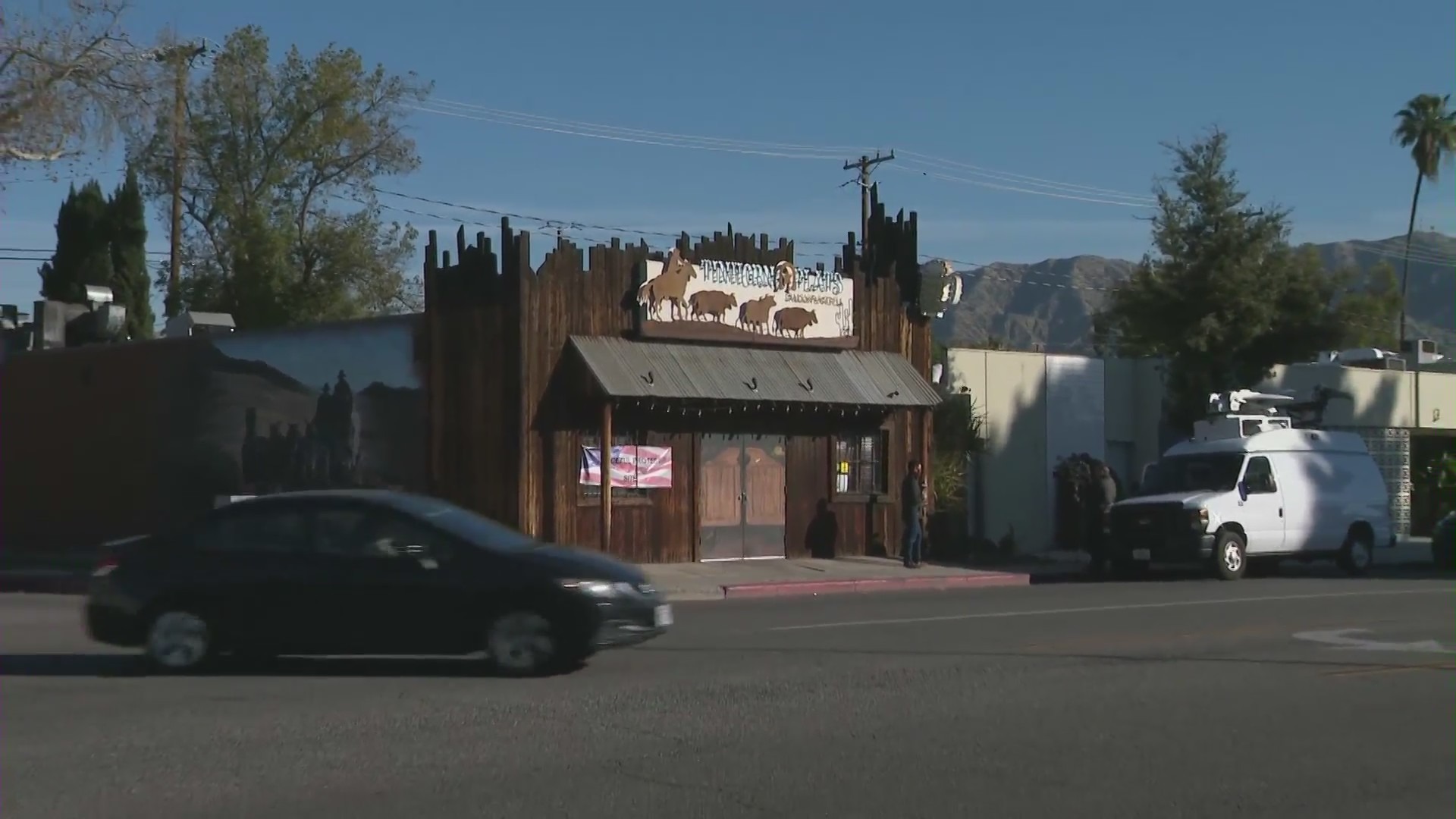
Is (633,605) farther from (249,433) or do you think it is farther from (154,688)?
(249,433)

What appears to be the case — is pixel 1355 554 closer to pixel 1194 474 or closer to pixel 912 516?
pixel 1194 474

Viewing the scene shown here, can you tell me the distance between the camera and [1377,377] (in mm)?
36219

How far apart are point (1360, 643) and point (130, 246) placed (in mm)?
40741

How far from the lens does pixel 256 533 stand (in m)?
13.1

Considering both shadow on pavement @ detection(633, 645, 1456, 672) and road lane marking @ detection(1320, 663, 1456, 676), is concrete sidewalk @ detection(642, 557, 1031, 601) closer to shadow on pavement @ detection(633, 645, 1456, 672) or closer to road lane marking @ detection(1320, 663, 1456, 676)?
shadow on pavement @ detection(633, 645, 1456, 672)

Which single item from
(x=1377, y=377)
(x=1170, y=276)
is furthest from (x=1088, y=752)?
(x=1377, y=377)

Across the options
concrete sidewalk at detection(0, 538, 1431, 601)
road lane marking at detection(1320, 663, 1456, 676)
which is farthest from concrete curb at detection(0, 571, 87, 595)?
road lane marking at detection(1320, 663, 1456, 676)

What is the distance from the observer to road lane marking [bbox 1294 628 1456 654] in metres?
14.6

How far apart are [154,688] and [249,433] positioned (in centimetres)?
1572

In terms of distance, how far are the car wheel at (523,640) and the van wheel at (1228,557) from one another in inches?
575

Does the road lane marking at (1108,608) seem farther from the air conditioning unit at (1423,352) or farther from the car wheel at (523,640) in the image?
the air conditioning unit at (1423,352)

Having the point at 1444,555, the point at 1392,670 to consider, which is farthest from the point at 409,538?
the point at 1444,555

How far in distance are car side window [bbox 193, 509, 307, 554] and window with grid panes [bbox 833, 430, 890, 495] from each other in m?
15.4

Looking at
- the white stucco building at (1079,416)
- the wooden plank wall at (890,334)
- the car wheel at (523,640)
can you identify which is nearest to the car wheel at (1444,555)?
the white stucco building at (1079,416)
